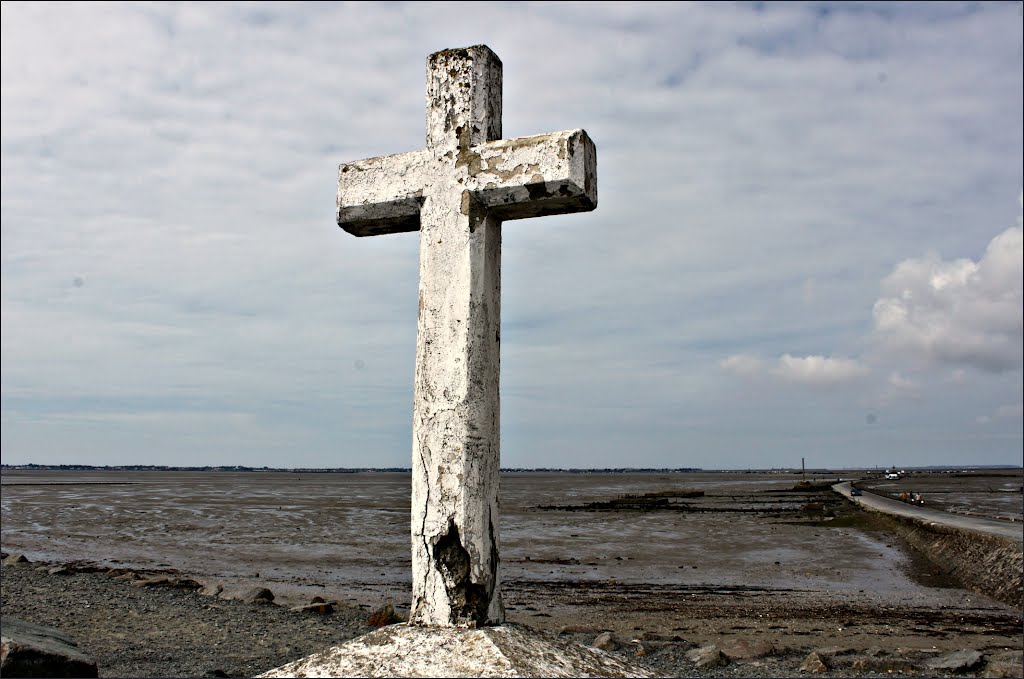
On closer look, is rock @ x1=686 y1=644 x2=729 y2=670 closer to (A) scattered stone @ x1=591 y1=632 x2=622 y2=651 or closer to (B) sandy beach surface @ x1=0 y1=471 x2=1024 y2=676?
(B) sandy beach surface @ x1=0 y1=471 x2=1024 y2=676

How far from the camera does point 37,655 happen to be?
6371 mm

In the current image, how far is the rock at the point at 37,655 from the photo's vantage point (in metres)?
6.13

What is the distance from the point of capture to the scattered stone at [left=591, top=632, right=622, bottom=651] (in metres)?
9.65

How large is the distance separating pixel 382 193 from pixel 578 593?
1198cm

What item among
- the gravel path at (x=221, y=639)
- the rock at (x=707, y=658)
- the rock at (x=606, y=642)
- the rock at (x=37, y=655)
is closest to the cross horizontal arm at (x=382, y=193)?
the rock at (x=37, y=655)

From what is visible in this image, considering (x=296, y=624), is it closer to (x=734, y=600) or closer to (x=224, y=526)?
(x=734, y=600)

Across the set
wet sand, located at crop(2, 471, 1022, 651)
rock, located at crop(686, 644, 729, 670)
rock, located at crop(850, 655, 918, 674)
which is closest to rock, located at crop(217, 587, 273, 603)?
wet sand, located at crop(2, 471, 1022, 651)

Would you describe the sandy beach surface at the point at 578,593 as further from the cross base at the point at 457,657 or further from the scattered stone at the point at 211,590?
the cross base at the point at 457,657

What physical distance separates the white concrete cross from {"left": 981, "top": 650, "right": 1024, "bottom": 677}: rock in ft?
25.6

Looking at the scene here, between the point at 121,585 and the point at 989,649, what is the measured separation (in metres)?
13.8

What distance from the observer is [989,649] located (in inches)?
382

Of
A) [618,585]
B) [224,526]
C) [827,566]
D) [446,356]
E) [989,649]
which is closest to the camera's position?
[446,356]

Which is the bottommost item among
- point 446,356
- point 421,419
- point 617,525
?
point 617,525

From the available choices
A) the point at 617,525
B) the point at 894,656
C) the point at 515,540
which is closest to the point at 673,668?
the point at 894,656
